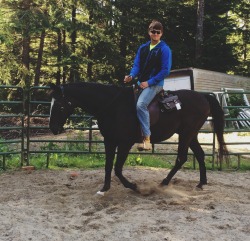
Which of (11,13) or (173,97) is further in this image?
(11,13)

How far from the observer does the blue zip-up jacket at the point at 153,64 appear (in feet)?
15.8

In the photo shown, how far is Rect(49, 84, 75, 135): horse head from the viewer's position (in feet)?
15.2

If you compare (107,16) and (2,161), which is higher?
(107,16)

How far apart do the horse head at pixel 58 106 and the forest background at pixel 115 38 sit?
1252 centimetres

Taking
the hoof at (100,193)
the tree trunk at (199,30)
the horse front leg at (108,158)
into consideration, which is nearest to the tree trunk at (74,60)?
the tree trunk at (199,30)

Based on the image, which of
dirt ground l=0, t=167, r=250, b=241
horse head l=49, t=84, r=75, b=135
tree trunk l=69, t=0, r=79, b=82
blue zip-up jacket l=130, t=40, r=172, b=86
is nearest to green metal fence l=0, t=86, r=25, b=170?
dirt ground l=0, t=167, r=250, b=241

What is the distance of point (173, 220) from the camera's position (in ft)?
12.7

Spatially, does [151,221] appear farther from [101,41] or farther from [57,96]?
[101,41]

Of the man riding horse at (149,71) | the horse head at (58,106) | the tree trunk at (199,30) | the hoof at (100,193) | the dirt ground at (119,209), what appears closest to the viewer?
the dirt ground at (119,209)

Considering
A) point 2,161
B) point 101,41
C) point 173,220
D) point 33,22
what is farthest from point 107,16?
point 173,220

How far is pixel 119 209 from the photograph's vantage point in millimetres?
4273

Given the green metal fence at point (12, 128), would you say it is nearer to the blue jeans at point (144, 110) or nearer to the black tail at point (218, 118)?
the blue jeans at point (144, 110)

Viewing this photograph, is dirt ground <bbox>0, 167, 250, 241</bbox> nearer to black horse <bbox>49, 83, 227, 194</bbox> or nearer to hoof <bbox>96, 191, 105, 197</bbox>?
hoof <bbox>96, 191, 105, 197</bbox>

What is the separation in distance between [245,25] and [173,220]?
27.6 m
